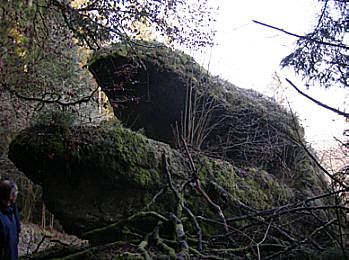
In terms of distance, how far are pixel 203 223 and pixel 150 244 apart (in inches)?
38.8

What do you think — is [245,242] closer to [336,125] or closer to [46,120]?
[336,125]

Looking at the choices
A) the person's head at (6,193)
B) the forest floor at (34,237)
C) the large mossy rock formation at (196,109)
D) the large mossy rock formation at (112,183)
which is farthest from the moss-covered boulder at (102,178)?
the forest floor at (34,237)

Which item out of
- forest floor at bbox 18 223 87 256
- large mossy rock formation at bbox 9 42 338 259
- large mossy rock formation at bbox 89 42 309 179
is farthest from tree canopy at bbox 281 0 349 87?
forest floor at bbox 18 223 87 256

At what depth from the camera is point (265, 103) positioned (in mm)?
6137

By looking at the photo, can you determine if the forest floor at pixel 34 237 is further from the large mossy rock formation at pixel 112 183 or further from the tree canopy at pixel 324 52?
the tree canopy at pixel 324 52

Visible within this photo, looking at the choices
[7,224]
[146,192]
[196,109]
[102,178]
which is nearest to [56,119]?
[102,178]

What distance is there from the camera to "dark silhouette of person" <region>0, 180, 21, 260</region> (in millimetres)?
2488

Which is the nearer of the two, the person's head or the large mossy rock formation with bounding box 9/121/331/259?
the person's head

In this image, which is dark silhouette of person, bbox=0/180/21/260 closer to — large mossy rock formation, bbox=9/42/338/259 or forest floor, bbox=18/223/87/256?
large mossy rock formation, bbox=9/42/338/259

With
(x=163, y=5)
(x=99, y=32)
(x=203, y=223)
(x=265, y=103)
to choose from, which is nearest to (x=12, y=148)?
(x=99, y=32)

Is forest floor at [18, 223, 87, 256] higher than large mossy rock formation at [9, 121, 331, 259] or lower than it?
lower

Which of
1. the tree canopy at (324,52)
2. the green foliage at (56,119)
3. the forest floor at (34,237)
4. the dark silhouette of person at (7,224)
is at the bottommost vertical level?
the forest floor at (34,237)

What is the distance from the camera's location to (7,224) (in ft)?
8.38

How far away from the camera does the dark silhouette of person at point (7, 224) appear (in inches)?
98.0
